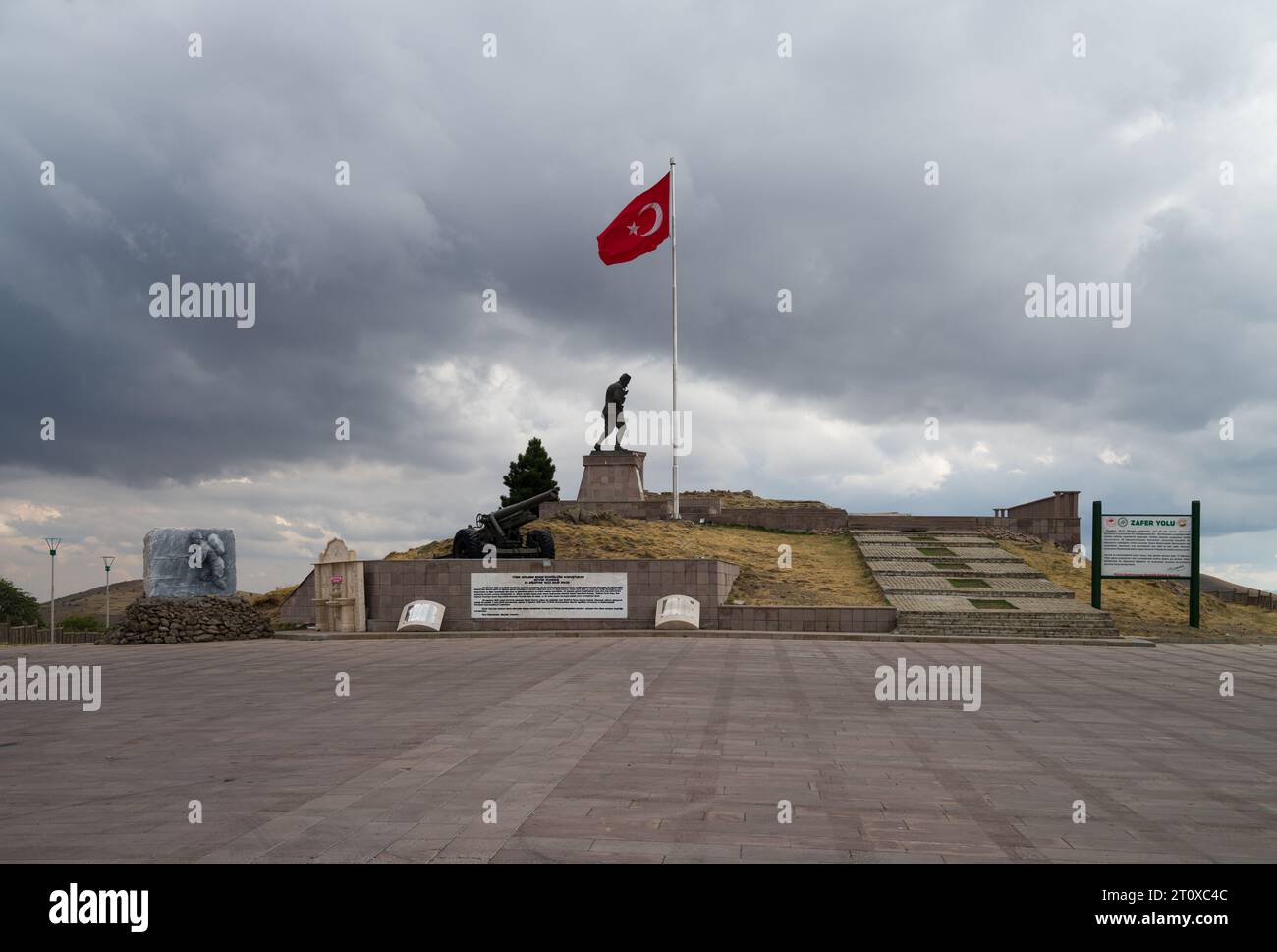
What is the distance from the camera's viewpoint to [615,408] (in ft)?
116

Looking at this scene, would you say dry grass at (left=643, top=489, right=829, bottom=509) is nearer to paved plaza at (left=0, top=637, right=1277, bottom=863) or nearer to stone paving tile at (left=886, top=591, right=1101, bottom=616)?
stone paving tile at (left=886, top=591, right=1101, bottom=616)

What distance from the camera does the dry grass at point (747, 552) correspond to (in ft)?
80.0

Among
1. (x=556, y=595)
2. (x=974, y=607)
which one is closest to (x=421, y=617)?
(x=556, y=595)

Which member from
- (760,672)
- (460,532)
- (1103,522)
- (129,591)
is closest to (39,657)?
(460,532)

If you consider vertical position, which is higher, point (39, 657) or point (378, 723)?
point (378, 723)

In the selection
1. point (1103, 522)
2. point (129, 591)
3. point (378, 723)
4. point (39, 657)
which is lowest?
point (129, 591)

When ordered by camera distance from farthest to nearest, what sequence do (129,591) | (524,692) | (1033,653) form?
(129,591) < (1033,653) < (524,692)

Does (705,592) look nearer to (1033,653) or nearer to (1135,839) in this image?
(1033,653)

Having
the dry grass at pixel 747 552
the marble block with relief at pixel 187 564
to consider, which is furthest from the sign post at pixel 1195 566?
the marble block with relief at pixel 187 564

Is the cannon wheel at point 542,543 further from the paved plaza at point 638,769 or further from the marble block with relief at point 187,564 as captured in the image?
the paved plaza at point 638,769

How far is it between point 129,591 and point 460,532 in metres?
71.3

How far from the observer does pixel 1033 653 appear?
17.4 meters

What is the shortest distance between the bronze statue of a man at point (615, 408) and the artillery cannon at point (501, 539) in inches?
440
